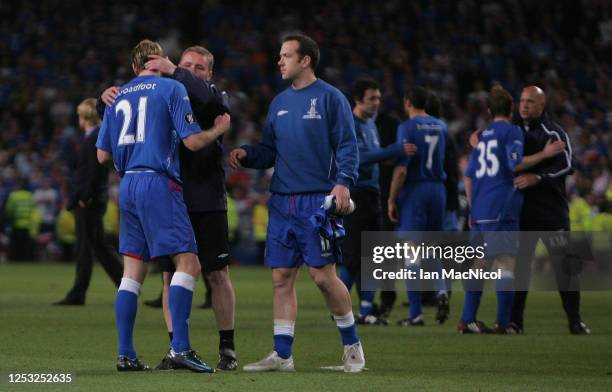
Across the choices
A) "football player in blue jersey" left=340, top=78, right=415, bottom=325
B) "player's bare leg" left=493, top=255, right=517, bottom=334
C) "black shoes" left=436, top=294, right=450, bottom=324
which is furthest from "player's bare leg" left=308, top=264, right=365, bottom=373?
"black shoes" left=436, top=294, right=450, bottom=324

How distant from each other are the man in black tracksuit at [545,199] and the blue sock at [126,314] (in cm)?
447

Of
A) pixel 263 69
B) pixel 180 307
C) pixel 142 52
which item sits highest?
pixel 263 69

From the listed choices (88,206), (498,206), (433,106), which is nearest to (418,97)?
(433,106)

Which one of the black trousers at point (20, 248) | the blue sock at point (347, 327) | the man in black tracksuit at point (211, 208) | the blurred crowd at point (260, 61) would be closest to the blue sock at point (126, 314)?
the man in black tracksuit at point (211, 208)

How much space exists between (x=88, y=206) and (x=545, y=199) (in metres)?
4.89

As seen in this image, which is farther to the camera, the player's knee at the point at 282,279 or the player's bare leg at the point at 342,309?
the player's knee at the point at 282,279

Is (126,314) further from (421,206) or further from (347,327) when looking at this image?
(421,206)

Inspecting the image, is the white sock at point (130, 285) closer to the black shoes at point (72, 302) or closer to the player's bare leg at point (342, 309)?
the player's bare leg at point (342, 309)

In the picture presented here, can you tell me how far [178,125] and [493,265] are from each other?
4.52 meters

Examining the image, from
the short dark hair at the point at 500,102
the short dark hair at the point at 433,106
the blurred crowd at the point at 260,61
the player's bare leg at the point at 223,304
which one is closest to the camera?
the player's bare leg at the point at 223,304

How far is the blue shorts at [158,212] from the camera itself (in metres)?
7.95

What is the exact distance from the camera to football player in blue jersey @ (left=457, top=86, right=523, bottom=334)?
11.4m

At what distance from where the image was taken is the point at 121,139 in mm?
8117

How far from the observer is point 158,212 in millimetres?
7949
